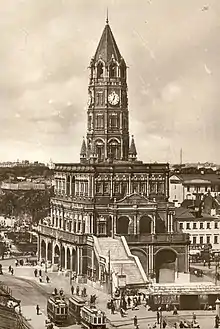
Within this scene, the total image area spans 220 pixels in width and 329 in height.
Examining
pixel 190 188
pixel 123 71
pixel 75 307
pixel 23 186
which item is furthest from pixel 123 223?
pixel 190 188

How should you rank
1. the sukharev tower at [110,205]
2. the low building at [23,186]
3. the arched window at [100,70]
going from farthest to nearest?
the low building at [23,186] < the arched window at [100,70] < the sukharev tower at [110,205]

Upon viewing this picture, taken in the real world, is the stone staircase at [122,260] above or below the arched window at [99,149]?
below

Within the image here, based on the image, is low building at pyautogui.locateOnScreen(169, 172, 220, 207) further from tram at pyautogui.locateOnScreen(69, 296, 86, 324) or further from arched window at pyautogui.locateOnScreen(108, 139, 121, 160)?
tram at pyautogui.locateOnScreen(69, 296, 86, 324)

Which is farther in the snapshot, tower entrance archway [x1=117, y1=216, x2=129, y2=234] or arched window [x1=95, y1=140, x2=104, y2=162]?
arched window [x1=95, y1=140, x2=104, y2=162]

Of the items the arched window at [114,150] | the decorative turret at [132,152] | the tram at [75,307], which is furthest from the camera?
the arched window at [114,150]

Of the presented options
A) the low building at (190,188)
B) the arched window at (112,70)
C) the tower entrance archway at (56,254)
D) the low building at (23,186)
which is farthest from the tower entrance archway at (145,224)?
the arched window at (112,70)

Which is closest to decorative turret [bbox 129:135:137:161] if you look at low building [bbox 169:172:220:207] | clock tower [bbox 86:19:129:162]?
clock tower [bbox 86:19:129:162]

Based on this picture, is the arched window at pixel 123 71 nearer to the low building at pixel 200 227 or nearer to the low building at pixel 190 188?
the low building at pixel 190 188
